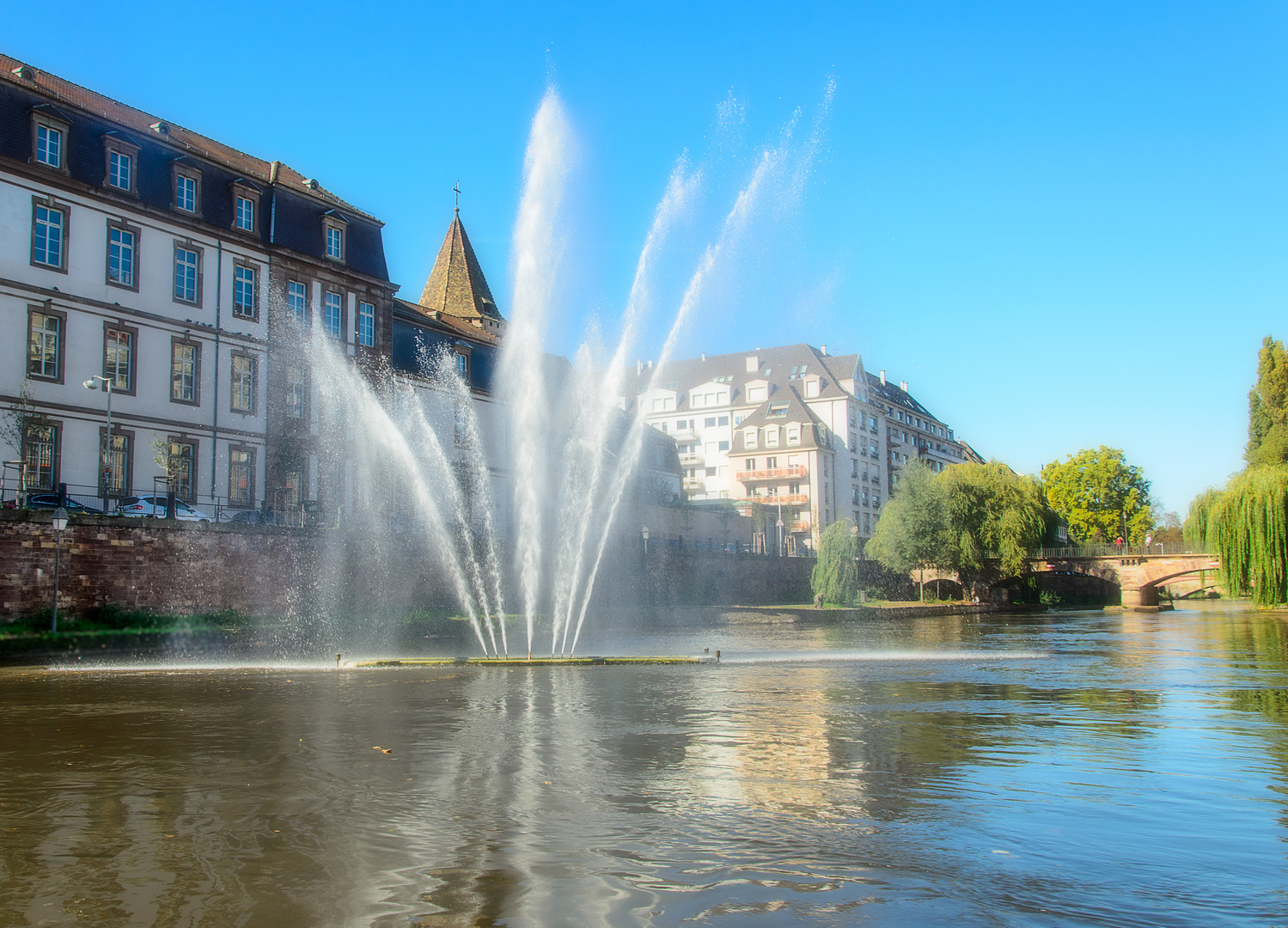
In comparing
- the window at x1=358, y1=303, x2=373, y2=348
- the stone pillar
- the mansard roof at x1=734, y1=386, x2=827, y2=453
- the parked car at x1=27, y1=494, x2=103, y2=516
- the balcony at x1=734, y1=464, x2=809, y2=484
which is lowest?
the stone pillar

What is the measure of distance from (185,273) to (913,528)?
4858cm

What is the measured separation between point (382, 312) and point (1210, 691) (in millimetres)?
39178

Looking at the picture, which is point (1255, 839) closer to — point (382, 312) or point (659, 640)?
point (659, 640)

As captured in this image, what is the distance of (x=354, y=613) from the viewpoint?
121 feet

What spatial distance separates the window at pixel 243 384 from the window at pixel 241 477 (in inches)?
71.2

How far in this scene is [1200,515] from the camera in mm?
49125

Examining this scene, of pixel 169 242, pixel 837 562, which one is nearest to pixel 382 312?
pixel 169 242

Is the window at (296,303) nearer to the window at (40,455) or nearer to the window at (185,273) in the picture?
the window at (185,273)

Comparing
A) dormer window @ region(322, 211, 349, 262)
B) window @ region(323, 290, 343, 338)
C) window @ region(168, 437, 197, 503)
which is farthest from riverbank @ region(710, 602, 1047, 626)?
dormer window @ region(322, 211, 349, 262)

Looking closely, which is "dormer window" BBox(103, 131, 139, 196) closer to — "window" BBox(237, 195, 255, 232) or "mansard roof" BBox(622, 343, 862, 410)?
"window" BBox(237, 195, 255, 232)

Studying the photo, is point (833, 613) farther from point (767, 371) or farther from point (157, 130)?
point (767, 371)

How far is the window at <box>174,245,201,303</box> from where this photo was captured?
3918 cm

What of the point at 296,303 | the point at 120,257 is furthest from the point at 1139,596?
the point at 120,257

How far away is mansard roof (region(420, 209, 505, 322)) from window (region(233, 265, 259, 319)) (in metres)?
19.4
